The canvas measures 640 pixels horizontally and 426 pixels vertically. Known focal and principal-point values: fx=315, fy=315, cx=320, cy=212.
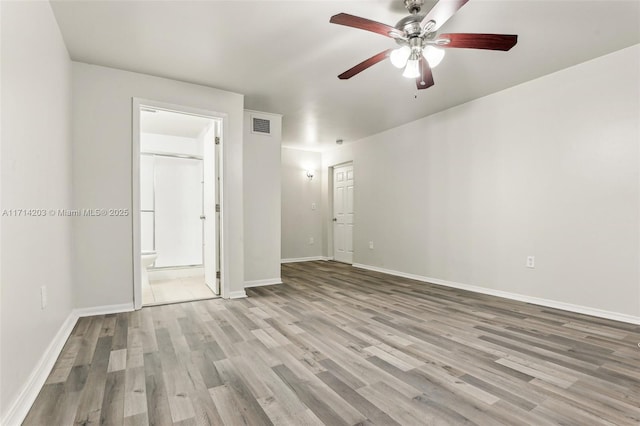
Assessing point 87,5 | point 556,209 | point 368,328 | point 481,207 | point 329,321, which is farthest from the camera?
point 481,207

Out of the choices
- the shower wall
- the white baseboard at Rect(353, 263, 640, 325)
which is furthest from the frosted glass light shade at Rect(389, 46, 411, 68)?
the shower wall

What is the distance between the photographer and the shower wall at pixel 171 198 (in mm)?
5191

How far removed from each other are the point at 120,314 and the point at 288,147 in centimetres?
448

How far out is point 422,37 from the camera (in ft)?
6.80

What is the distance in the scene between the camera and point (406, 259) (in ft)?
16.2

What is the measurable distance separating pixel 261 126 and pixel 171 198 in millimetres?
2208

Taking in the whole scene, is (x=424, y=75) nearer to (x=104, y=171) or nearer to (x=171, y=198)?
(x=104, y=171)

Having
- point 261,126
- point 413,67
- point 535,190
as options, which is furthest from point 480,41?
point 261,126

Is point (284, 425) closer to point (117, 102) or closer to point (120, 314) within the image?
point (120, 314)

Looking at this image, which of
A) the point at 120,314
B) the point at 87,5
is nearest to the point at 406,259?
the point at 120,314

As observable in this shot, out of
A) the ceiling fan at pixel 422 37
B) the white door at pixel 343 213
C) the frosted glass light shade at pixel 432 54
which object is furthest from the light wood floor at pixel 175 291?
the frosted glass light shade at pixel 432 54

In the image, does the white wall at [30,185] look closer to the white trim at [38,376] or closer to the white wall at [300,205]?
the white trim at [38,376]

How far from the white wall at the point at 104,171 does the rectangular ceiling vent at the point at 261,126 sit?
46.6 inches

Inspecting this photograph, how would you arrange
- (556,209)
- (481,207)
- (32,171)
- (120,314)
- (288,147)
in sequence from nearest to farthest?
(32,171)
(120,314)
(556,209)
(481,207)
(288,147)
